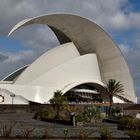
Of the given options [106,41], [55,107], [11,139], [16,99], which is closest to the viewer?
[11,139]

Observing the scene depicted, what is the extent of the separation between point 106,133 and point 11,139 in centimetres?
286

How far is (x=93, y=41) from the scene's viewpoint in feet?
197

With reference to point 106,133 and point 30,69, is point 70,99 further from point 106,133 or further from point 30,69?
point 106,133

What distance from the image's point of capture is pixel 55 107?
130 ft

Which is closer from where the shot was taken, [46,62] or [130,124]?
[130,124]

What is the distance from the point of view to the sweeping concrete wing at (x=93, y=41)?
55969 millimetres

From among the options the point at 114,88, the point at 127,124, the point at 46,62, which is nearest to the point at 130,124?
the point at 127,124

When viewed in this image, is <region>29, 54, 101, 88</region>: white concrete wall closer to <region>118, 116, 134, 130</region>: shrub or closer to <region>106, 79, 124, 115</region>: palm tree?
<region>106, 79, 124, 115</region>: palm tree

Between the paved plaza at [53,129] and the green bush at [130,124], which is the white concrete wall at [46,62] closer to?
the paved plaza at [53,129]

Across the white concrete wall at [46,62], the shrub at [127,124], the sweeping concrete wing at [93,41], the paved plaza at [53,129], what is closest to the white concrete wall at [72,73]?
the white concrete wall at [46,62]

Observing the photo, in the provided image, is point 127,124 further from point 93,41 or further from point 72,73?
point 93,41

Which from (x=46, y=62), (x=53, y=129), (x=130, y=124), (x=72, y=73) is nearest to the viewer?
(x=53, y=129)

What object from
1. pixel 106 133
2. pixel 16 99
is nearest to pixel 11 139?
pixel 106 133

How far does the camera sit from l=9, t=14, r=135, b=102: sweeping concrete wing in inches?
2203
